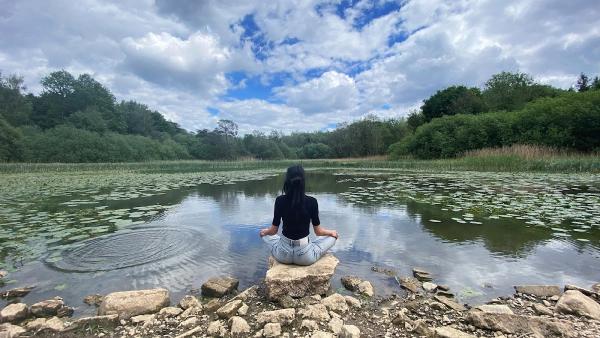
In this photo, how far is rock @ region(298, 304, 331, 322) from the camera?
2.72 m

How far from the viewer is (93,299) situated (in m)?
3.21

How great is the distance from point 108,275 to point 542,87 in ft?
166

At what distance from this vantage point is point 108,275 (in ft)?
12.7

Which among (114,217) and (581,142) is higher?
(581,142)

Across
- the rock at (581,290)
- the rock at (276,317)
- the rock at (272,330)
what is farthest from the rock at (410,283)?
the rock at (272,330)

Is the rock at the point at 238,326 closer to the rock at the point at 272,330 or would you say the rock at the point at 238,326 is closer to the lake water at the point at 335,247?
the rock at the point at 272,330

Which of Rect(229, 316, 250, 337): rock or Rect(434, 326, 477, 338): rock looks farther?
Rect(229, 316, 250, 337): rock

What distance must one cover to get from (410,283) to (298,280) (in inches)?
53.6

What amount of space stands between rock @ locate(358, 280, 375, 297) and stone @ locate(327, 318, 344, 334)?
2.34ft

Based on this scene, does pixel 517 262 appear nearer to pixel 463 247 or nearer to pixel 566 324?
pixel 463 247

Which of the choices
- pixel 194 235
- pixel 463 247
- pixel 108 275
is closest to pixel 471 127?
pixel 463 247

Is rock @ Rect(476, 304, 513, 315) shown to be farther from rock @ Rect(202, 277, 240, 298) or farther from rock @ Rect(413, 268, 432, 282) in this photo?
rock @ Rect(202, 277, 240, 298)

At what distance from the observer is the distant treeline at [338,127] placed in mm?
22984

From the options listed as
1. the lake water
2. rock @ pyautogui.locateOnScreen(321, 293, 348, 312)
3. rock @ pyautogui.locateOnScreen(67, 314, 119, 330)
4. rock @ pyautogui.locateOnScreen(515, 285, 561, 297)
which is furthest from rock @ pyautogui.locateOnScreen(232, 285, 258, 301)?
rock @ pyautogui.locateOnScreen(515, 285, 561, 297)
